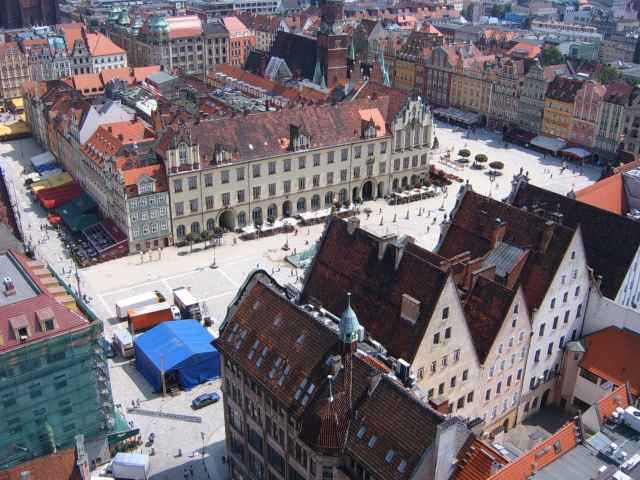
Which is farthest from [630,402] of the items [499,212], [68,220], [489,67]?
[489,67]

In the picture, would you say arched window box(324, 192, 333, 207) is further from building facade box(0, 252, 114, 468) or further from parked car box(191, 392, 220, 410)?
building facade box(0, 252, 114, 468)

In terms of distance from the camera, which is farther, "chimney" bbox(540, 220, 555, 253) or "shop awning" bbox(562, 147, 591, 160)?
"shop awning" bbox(562, 147, 591, 160)

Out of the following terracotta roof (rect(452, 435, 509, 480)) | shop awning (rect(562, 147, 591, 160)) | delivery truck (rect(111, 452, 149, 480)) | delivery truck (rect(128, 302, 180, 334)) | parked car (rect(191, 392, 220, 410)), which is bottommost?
parked car (rect(191, 392, 220, 410))

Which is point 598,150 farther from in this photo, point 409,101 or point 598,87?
point 409,101

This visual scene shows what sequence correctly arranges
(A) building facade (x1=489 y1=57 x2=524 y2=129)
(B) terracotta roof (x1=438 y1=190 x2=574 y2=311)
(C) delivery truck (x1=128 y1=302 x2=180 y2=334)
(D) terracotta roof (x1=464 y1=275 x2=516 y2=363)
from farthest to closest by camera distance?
(A) building facade (x1=489 y1=57 x2=524 y2=129), (C) delivery truck (x1=128 y1=302 x2=180 y2=334), (B) terracotta roof (x1=438 y1=190 x2=574 y2=311), (D) terracotta roof (x1=464 y1=275 x2=516 y2=363)

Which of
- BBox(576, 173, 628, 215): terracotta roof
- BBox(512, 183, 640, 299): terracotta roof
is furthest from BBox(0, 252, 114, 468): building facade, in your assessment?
BBox(576, 173, 628, 215): terracotta roof

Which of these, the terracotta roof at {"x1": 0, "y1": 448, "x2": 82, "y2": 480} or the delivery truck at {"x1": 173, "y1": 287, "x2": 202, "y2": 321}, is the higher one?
the terracotta roof at {"x1": 0, "y1": 448, "x2": 82, "y2": 480}

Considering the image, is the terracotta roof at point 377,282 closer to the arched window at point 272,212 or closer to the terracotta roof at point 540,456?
the terracotta roof at point 540,456
